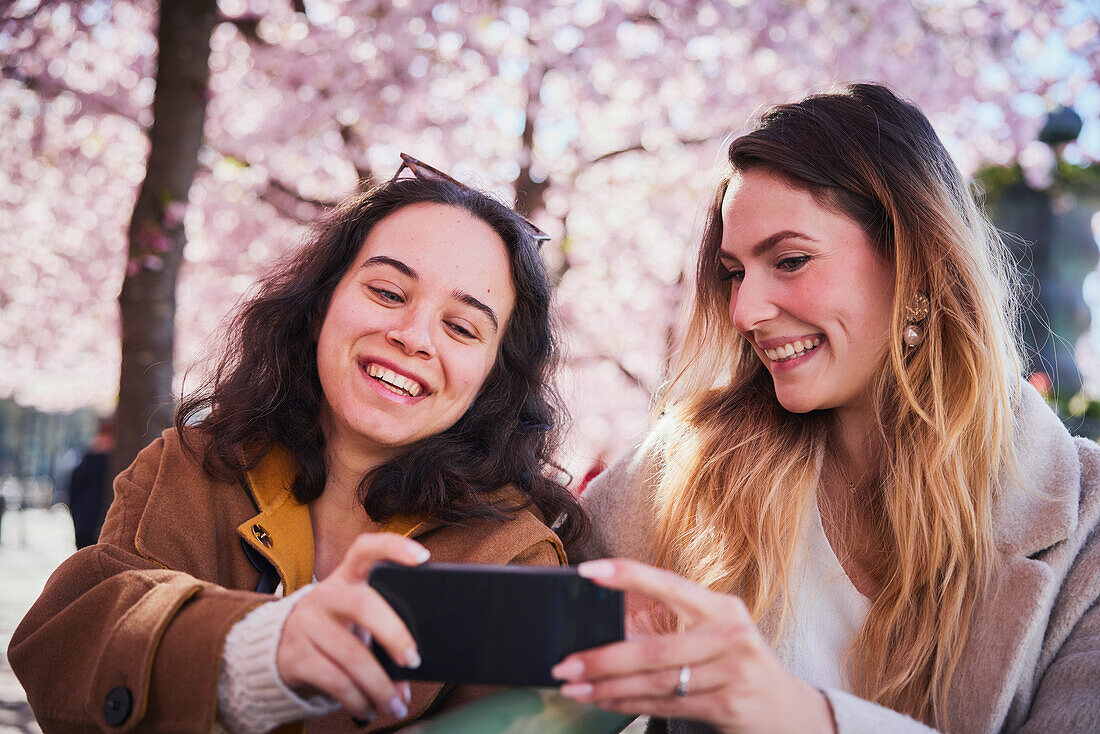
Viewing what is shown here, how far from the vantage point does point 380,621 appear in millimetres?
1174

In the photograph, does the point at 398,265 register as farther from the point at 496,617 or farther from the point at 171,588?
the point at 496,617

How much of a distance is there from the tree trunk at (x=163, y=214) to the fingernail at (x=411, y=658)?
3.46 metres

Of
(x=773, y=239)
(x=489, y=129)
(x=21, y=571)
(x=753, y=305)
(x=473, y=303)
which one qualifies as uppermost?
(x=489, y=129)

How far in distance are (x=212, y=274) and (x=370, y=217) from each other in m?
7.64

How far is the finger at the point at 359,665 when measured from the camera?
3.96 ft

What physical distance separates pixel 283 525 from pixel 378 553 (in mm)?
873

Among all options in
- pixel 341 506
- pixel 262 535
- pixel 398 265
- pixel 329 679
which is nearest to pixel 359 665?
pixel 329 679

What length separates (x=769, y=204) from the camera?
83.4 inches

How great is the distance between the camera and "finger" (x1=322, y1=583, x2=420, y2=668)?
117cm

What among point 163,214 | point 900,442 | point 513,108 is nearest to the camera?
point 900,442

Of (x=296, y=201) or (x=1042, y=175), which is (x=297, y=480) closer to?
(x=296, y=201)

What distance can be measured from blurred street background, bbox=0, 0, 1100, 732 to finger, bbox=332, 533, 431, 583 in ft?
11.0

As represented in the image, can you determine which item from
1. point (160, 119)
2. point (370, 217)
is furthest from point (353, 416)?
point (160, 119)

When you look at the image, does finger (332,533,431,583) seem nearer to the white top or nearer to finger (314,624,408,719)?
finger (314,624,408,719)
